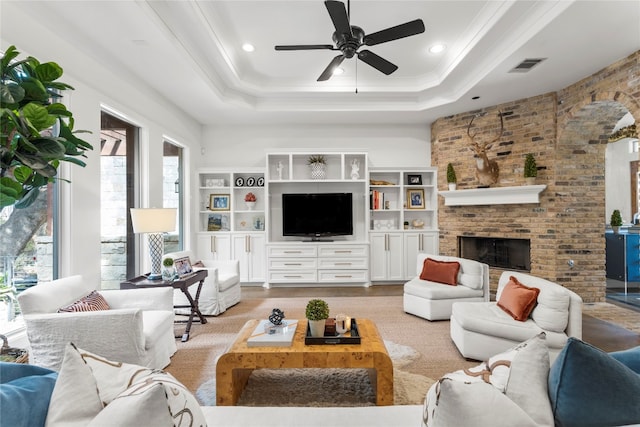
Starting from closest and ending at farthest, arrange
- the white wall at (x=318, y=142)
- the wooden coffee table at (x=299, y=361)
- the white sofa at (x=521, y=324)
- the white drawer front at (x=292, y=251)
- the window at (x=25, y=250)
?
the wooden coffee table at (x=299, y=361)
the window at (x=25, y=250)
the white sofa at (x=521, y=324)
the white drawer front at (x=292, y=251)
the white wall at (x=318, y=142)

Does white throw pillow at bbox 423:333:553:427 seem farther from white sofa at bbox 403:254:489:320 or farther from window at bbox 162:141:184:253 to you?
window at bbox 162:141:184:253

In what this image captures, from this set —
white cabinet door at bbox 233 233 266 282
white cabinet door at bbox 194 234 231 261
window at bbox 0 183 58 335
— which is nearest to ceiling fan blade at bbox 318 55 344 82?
window at bbox 0 183 58 335

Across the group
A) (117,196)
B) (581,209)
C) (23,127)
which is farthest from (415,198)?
(23,127)

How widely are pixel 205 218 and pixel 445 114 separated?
15.0ft

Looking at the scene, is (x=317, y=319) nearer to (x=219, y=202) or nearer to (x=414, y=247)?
(x=414, y=247)

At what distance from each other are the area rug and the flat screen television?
10.2ft

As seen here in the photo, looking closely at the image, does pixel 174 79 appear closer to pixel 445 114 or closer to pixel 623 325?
pixel 445 114

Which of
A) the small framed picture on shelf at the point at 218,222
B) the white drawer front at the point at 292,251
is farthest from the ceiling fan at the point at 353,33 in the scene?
the small framed picture on shelf at the point at 218,222

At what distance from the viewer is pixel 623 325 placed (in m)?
3.54

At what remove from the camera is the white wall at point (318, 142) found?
5.89 m

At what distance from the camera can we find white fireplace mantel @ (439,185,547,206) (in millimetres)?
4426

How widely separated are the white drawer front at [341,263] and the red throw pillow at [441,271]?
58.7 inches

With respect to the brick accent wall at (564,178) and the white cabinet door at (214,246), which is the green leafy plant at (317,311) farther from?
the brick accent wall at (564,178)

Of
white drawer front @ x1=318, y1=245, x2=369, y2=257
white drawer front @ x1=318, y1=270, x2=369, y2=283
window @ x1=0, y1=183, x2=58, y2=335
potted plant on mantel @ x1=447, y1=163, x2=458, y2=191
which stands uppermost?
potted plant on mantel @ x1=447, y1=163, x2=458, y2=191
